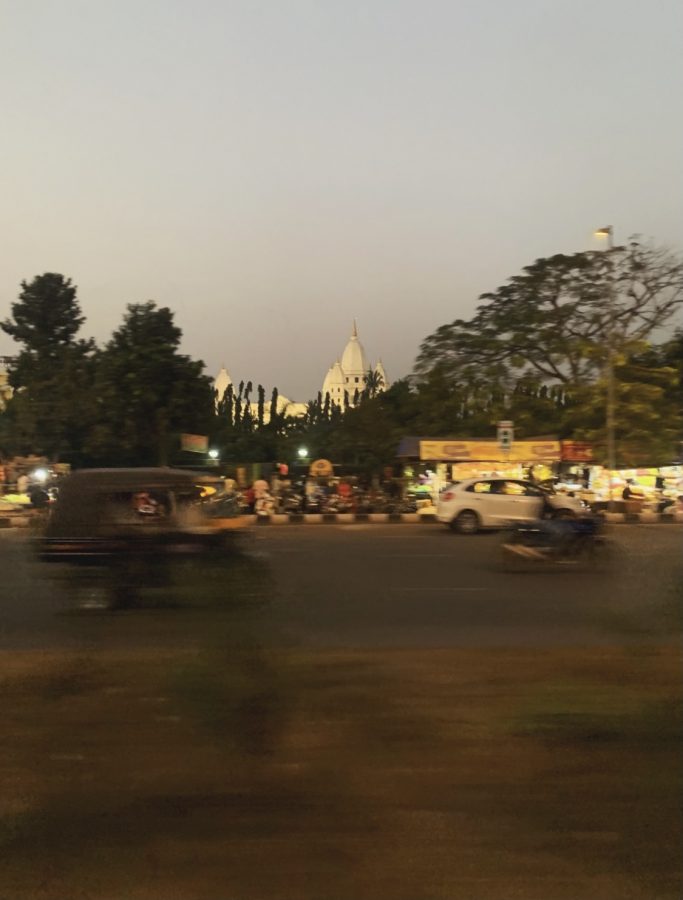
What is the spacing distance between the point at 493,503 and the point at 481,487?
0.49 metres

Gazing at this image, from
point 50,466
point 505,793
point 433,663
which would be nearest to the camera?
point 505,793

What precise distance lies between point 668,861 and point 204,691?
7.20 feet

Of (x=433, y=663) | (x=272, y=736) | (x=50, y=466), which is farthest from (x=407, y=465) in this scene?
(x=272, y=736)

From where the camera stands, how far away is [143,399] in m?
23.1

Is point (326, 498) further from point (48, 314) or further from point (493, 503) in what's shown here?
point (48, 314)

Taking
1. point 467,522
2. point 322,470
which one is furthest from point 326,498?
point 467,522

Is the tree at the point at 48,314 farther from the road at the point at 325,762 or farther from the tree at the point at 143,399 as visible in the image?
the road at the point at 325,762

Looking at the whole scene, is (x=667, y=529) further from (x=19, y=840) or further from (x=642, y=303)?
(x=19, y=840)

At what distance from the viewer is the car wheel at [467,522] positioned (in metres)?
22.3

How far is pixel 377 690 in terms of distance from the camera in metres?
5.64

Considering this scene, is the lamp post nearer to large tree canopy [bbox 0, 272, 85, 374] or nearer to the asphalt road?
the asphalt road

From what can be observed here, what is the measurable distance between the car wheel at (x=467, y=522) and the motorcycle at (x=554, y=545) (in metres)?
7.66

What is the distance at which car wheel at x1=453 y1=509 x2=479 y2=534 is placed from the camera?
22328 millimetres

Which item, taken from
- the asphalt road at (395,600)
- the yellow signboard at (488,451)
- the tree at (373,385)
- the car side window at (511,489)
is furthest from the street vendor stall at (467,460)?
the tree at (373,385)
